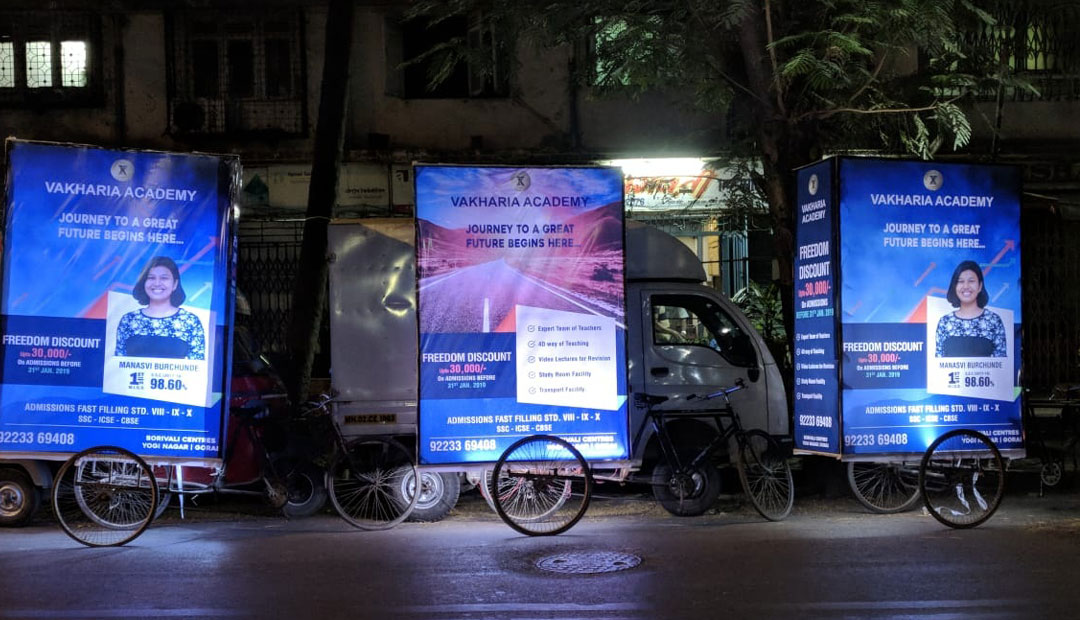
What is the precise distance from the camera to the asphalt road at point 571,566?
5918 millimetres

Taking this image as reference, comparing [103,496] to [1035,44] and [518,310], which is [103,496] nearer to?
[518,310]

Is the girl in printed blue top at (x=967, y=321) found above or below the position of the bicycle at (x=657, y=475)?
above

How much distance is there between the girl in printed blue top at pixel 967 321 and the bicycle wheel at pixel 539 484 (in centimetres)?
339

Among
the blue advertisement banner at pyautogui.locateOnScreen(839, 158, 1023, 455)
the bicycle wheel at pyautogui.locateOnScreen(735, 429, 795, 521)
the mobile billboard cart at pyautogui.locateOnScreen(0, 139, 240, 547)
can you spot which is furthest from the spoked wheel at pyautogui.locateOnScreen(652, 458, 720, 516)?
the mobile billboard cart at pyautogui.locateOnScreen(0, 139, 240, 547)

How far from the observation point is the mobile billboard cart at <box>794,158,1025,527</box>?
8.49 meters

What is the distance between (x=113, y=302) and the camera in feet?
26.5

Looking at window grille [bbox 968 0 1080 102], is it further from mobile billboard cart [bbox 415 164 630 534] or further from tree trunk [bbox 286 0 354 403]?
tree trunk [bbox 286 0 354 403]

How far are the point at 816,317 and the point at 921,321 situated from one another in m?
0.89

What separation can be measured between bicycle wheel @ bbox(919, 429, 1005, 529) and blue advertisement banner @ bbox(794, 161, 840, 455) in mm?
850

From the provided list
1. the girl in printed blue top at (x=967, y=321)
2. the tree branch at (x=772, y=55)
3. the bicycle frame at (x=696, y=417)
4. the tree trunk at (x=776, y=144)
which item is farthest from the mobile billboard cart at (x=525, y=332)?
the tree trunk at (x=776, y=144)

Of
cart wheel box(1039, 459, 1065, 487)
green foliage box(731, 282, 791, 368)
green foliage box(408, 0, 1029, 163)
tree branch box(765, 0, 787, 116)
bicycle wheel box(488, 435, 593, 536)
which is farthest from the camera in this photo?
green foliage box(731, 282, 791, 368)

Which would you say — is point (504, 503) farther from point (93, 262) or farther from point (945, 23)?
point (945, 23)

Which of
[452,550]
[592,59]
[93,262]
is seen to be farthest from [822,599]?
[592,59]

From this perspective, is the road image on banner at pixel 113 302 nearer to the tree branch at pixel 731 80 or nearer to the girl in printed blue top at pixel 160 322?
the girl in printed blue top at pixel 160 322
